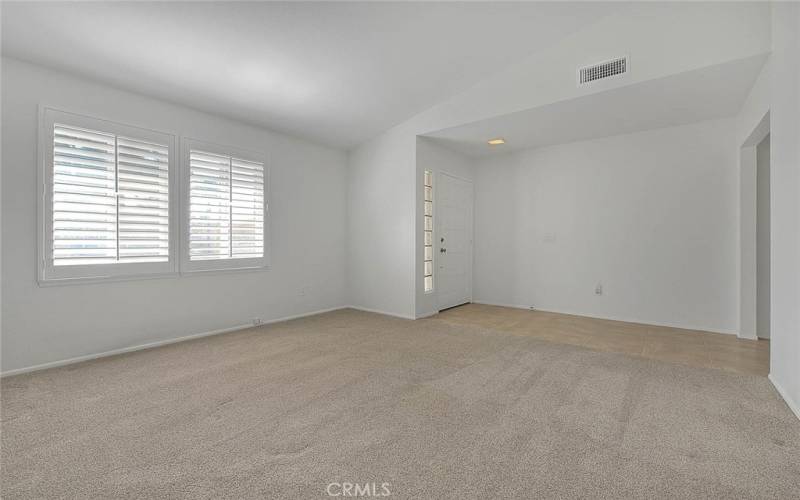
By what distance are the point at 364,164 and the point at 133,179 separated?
3032mm

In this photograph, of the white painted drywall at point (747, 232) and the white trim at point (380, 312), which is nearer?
the white painted drywall at point (747, 232)

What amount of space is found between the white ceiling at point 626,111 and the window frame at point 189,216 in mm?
2329

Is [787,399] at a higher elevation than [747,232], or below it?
below

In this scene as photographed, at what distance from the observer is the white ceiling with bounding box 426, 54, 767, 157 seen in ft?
10.8

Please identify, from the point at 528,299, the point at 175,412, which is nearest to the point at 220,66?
the point at 175,412

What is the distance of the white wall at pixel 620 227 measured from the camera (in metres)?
4.32

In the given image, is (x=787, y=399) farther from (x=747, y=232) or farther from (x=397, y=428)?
(x=397, y=428)

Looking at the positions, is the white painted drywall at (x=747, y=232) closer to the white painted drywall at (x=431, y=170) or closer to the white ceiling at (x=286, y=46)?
the white ceiling at (x=286, y=46)

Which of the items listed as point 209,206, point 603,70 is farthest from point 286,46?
point 603,70

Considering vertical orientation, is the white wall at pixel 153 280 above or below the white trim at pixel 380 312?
above

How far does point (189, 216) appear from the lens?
3.96 metres

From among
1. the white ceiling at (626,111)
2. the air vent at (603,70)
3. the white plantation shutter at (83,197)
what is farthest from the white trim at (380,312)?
the air vent at (603,70)

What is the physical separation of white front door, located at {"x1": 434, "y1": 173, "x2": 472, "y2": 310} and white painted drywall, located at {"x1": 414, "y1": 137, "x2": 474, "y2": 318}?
0.11m

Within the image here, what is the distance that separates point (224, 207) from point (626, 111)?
15.5ft
